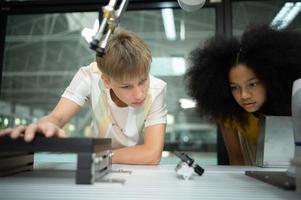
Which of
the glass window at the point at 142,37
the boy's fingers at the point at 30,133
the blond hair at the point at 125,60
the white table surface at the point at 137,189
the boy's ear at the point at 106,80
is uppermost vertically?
the glass window at the point at 142,37

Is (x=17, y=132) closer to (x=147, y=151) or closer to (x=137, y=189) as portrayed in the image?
(x=137, y=189)

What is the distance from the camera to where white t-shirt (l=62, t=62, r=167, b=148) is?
131 cm

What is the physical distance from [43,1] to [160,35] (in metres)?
1.26

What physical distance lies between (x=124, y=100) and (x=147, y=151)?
0.76 ft

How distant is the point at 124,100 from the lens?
1.21 metres

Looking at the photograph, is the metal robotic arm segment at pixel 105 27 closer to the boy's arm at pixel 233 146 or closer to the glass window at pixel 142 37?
the boy's arm at pixel 233 146

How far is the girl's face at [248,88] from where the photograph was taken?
1290 millimetres

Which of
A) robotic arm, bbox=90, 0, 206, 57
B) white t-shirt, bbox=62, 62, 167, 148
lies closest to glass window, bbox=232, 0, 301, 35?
white t-shirt, bbox=62, 62, 167, 148

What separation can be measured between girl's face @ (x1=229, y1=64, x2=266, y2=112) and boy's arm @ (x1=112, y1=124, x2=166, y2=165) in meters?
0.37

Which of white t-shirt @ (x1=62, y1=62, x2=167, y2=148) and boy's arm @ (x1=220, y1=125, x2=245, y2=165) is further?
boy's arm @ (x1=220, y1=125, x2=245, y2=165)

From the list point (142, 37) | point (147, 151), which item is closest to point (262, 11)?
point (142, 37)

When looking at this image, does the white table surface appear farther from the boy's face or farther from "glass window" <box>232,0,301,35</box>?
"glass window" <box>232,0,301,35</box>

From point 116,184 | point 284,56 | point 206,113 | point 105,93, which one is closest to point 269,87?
point 284,56

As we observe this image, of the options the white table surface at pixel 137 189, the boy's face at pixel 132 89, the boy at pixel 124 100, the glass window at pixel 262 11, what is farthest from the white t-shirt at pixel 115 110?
the glass window at pixel 262 11
